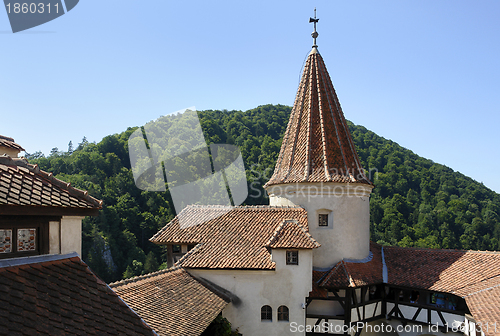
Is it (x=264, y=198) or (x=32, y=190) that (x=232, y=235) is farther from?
(x=264, y=198)

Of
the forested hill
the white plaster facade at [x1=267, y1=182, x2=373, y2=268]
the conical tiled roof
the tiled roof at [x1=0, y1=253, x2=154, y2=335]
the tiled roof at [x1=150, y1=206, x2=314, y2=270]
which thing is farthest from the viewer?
the forested hill

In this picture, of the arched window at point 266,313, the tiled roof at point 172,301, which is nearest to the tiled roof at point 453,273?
the arched window at point 266,313

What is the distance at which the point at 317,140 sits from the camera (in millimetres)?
17281

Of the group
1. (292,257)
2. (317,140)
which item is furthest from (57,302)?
(317,140)

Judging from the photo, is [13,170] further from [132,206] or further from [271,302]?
[132,206]

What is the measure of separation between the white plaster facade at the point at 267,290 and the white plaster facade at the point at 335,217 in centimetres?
223

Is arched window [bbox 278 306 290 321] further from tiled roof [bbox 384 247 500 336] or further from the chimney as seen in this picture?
the chimney

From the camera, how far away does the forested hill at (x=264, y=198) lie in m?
39.7

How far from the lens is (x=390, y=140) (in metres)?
57.2

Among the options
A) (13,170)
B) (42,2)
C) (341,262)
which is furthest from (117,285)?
(341,262)

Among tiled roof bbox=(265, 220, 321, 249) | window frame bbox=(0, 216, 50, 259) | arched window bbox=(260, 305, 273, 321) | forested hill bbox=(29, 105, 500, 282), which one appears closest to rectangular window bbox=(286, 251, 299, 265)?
tiled roof bbox=(265, 220, 321, 249)

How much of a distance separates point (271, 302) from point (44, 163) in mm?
45074

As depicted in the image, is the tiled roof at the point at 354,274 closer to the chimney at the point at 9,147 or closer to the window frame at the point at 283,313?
the window frame at the point at 283,313

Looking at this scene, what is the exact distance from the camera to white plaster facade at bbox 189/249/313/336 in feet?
46.4
